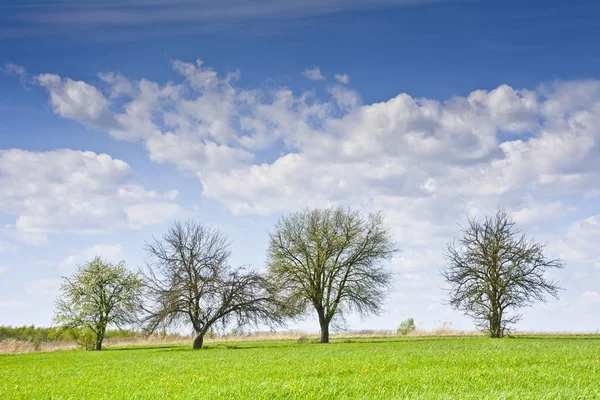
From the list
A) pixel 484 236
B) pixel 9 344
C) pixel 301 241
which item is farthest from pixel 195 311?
pixel 484 236

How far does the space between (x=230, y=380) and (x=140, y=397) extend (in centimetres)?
308

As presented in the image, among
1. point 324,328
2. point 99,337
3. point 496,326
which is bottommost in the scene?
point 99,337

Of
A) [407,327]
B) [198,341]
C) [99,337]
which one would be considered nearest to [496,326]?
[407,327]

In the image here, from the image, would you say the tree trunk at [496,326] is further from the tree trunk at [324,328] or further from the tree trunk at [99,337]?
the tree trunk at [99,337]

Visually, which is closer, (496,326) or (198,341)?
(198,341)

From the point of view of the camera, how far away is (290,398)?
10.2m

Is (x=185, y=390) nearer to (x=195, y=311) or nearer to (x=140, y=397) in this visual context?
(x=140, y=397)

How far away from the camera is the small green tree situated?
55397 mm

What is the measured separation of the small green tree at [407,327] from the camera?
55.4m

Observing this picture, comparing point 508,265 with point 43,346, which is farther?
point 43,346

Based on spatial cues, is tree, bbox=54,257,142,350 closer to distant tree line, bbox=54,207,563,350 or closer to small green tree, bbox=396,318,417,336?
distant tree line, bbox=54,207,563,350

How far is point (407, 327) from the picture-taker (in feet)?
183

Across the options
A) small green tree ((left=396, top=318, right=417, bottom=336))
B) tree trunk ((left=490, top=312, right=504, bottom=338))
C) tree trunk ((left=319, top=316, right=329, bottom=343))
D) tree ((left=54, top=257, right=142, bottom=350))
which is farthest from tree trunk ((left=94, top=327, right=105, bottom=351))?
tree trunk ((left=490, top=312, right=504, bottom=338))

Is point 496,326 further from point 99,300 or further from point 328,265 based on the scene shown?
point 99,300
